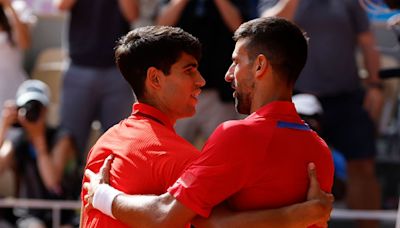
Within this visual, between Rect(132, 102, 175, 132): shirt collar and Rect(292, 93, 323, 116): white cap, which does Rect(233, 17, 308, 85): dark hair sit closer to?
Rect(132, 102, 175, 132): shirt collar

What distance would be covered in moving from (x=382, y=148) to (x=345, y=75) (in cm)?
132

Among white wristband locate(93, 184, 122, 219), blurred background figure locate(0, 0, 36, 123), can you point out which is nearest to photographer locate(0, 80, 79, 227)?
blurred background figure locate(0, 0, 36, 123)

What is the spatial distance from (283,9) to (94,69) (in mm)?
1517

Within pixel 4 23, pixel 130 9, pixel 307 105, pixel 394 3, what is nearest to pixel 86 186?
pixel 394 3

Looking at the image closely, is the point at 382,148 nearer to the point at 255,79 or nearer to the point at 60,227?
the point at 60,227

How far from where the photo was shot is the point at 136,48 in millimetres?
3623

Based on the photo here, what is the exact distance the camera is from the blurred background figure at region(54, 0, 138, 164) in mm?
7105

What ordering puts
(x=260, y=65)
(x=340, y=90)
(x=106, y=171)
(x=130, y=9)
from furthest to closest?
1. (x=130, y=9)
2. (x=340, y=90)
3. (x=106, y=171)
4. (x=260, y=65)

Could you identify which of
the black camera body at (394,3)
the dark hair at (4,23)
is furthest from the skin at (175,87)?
the dark hair at (4,23)

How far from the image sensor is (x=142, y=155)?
346 centimetres

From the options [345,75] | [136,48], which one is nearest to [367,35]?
[345,75]

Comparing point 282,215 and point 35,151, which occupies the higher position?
point 282,215

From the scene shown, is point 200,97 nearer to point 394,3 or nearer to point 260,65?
point 394,3

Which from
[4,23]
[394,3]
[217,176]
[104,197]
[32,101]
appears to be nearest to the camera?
[217,176]
